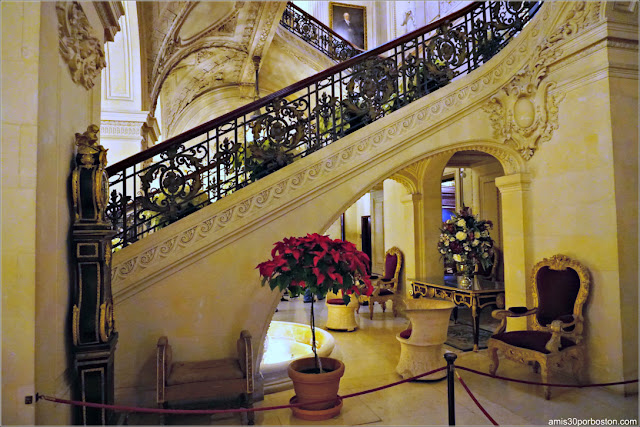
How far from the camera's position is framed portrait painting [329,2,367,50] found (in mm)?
12344

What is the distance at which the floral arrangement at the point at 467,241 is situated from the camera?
5.09 metres

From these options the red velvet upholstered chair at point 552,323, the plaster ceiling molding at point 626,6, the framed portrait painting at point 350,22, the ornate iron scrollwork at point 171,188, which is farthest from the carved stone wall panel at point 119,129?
the framed portrait painting at point 350,22

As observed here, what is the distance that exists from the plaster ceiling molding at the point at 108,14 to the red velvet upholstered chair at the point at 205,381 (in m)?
2.56

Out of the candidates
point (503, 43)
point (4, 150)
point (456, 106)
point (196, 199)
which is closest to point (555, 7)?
point (503, 43)

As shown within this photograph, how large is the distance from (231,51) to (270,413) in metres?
8.44

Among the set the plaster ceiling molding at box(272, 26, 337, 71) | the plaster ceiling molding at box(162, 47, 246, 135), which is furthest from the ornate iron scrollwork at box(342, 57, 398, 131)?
the plaster ceiling molding at box(162, 47, 246, 135)

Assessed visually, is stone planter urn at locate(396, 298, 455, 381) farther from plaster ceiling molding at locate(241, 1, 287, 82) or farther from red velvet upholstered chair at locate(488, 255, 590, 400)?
plaster ceiling molding at locate(241, 1, 287, 82)

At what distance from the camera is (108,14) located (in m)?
3.12

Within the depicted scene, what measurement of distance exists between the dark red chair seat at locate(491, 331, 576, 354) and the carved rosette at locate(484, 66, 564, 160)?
1.92m

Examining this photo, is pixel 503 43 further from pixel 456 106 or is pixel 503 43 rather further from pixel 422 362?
pixel 422 362

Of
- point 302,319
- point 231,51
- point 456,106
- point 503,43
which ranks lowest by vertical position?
point 302,319

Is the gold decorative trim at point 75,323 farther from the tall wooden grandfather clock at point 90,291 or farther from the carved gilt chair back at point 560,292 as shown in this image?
the carved gilt chair back at point 560,292

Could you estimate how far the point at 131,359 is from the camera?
3.24m

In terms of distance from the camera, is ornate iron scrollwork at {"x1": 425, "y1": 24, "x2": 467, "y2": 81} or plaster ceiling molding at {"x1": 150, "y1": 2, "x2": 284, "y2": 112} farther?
plaster ceiling molding at {"x1": 150, "y1": 2, "x2": 284, "y2": 112}
